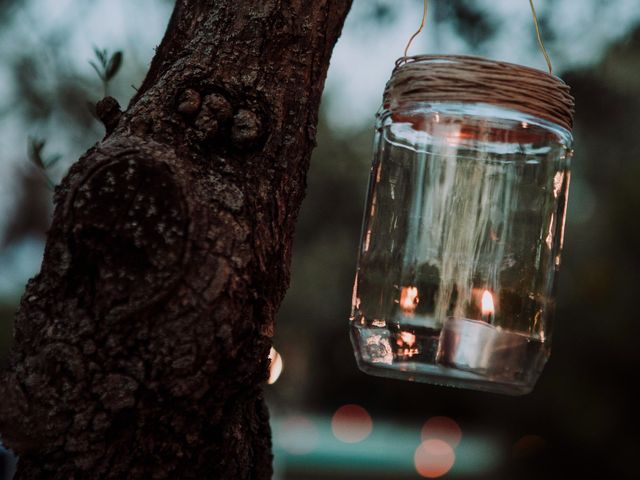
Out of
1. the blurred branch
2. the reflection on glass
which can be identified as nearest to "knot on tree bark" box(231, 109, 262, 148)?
the reflection on glass

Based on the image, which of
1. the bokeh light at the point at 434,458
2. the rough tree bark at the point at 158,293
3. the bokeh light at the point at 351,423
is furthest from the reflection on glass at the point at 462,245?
the bokeh light at the point at 351,423

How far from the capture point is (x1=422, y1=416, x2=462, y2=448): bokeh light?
30.7 ft

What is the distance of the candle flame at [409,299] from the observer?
79 cm

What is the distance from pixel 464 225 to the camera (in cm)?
81

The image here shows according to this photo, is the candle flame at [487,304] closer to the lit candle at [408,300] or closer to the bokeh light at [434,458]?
the lit candle at [408,300]

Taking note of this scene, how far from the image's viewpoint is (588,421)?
647 centimetres

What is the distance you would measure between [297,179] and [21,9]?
221cm

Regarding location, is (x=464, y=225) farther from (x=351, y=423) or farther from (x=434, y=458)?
(x=351, y=423)

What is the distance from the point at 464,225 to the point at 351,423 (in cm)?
942

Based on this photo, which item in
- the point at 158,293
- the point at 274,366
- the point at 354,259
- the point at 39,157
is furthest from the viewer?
the point at 354,259

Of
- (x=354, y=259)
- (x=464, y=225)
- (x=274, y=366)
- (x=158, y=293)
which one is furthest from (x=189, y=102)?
(x=354, y=259)

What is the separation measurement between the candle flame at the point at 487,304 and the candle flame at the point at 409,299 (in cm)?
7

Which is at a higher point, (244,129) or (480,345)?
(244,129)

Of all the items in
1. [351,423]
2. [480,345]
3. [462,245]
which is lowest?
[480,345]
